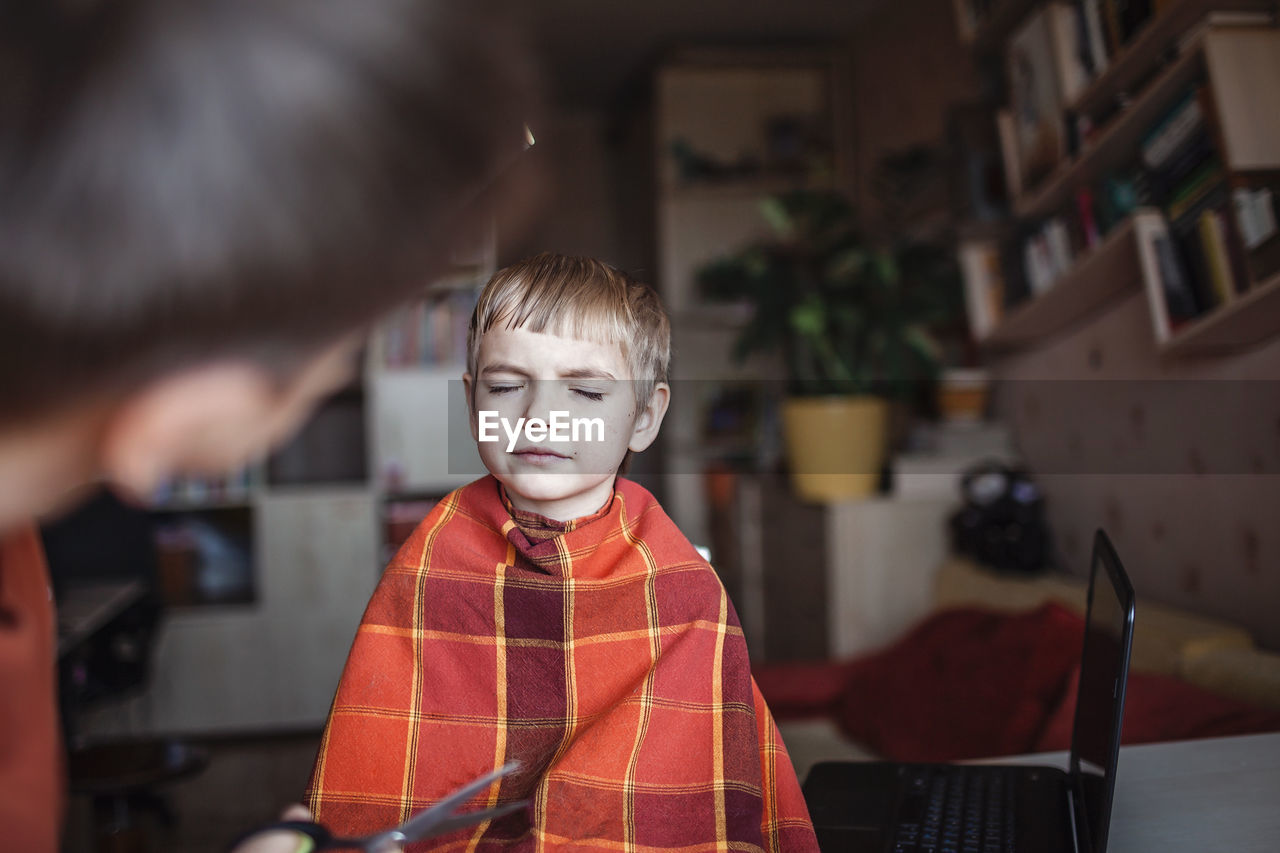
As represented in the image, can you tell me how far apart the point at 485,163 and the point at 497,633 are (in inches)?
17.6

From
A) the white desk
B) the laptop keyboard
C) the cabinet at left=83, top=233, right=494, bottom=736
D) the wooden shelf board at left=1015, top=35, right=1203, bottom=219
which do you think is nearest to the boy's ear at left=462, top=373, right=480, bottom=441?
the laptop keyboard

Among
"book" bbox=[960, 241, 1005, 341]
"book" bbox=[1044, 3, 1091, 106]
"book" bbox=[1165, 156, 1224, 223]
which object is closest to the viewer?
"book" bbox=[1165, 156, 1224, 223]

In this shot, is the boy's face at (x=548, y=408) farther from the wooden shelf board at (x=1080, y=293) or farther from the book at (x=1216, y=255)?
the wooden shelf board at (x=1080, y=293)

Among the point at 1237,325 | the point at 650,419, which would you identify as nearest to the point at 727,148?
the point at 1237,325

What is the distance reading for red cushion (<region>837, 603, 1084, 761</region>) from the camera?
1531 mm

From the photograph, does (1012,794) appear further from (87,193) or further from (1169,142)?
(1169,142)

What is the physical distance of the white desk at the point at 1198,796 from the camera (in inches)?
32.3

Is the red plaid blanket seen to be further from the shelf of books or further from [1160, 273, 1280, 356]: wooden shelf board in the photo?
the shelf of books

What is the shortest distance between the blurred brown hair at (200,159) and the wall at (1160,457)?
5.31 feet

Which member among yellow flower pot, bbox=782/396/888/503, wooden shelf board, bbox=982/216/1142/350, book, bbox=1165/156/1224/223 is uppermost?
book, bbox=1165/156/1224/223

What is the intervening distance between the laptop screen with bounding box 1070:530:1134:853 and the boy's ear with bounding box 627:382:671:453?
1.14 ft

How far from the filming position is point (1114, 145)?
66.7 inches

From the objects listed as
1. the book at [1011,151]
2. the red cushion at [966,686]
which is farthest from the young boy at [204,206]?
the book at [1011,151]

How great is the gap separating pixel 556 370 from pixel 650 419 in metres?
0.08
